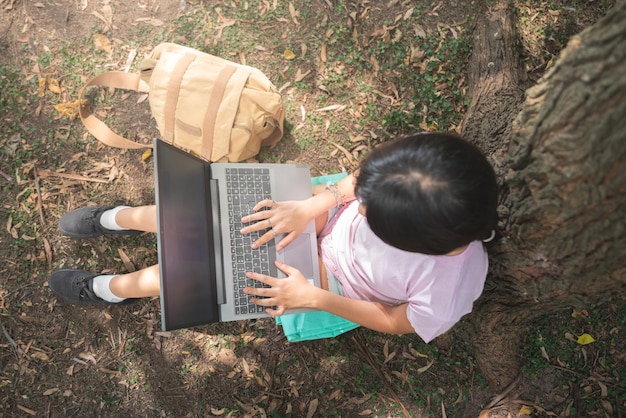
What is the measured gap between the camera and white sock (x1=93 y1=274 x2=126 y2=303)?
3133 mm

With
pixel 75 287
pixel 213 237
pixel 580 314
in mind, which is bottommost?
pixel 75 287

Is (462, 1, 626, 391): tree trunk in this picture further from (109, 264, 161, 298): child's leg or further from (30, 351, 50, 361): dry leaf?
(30, 351, 50, 361): dry leaf

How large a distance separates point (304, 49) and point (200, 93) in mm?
1098

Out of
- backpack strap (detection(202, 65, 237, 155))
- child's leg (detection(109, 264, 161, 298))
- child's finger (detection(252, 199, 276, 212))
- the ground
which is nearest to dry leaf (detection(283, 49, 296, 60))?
the ground

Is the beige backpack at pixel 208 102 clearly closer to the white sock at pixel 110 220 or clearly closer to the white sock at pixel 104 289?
the white sock at pixel 110 220

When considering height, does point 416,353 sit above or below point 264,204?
below

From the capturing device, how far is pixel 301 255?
2648 mm

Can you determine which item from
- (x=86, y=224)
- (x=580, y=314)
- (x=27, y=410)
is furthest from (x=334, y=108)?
(x=27, y=410)

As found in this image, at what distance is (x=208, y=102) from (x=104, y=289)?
1.57 m

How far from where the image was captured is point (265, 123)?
10.6ft

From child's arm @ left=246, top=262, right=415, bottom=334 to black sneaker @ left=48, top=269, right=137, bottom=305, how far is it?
1.39 meters

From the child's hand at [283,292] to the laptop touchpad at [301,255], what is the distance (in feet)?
0.58

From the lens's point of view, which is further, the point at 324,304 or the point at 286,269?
the point at 286,269

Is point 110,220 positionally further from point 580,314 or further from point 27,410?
point 580,314
